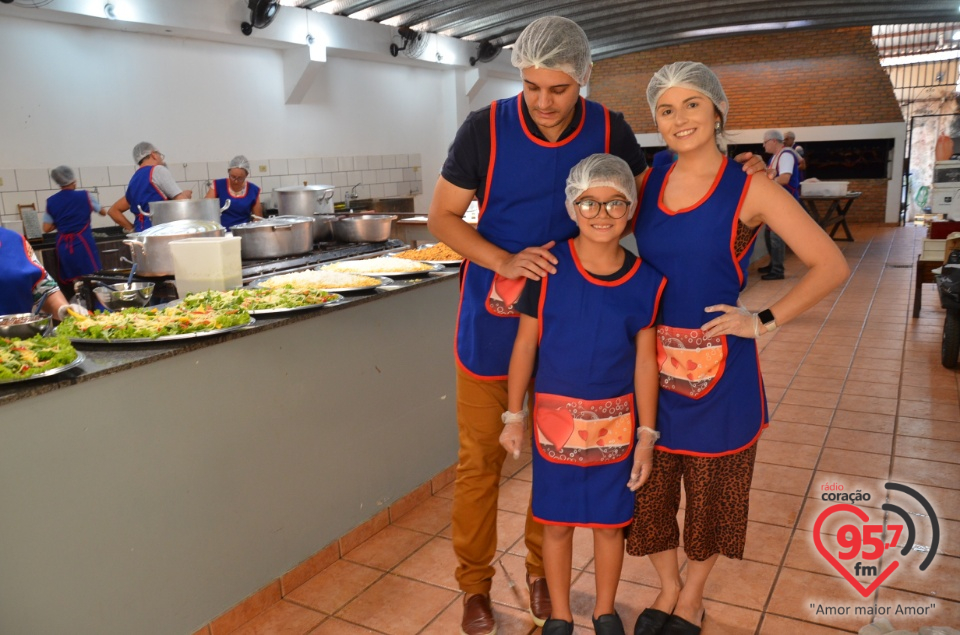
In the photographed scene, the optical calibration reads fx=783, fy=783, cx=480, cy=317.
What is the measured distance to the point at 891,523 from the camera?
320cm

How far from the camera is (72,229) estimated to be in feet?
20.9

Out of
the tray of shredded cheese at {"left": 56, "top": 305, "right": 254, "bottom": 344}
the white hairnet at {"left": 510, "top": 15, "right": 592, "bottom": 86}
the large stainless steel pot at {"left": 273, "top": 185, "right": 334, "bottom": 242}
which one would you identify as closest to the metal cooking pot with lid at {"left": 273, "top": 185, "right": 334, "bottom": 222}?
the large stainless steel pot at {"left": 273, "top": 185, "right": 334, "bottom": 242}

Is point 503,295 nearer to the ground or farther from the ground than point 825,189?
Answer: farther from the ground

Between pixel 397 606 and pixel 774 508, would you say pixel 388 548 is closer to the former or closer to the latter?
pixel 397 606

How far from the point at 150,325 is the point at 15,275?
86 cm

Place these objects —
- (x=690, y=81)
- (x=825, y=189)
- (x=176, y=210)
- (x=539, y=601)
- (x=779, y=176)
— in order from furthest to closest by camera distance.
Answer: (x=825, y=189), (x=779, y=176), (x=176, y=210), (x=539, y=601), (x=690, y=81)

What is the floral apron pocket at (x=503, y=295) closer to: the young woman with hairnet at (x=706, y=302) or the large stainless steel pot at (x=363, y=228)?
the young woman with hairnet at (x=706, y=302)

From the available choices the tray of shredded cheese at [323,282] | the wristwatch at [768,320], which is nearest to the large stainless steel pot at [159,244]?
the tray of shredded cheese at [323,282]

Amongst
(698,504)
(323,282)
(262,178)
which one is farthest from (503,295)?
(262,178)

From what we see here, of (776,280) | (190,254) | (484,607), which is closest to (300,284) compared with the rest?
(190,254)

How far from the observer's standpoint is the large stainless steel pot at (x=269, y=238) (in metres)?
4.38

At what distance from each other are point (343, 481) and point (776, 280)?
7726 mm

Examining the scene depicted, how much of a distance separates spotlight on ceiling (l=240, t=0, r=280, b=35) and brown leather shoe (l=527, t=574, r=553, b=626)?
22.2ft

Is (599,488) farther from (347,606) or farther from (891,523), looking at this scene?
(891,523)
